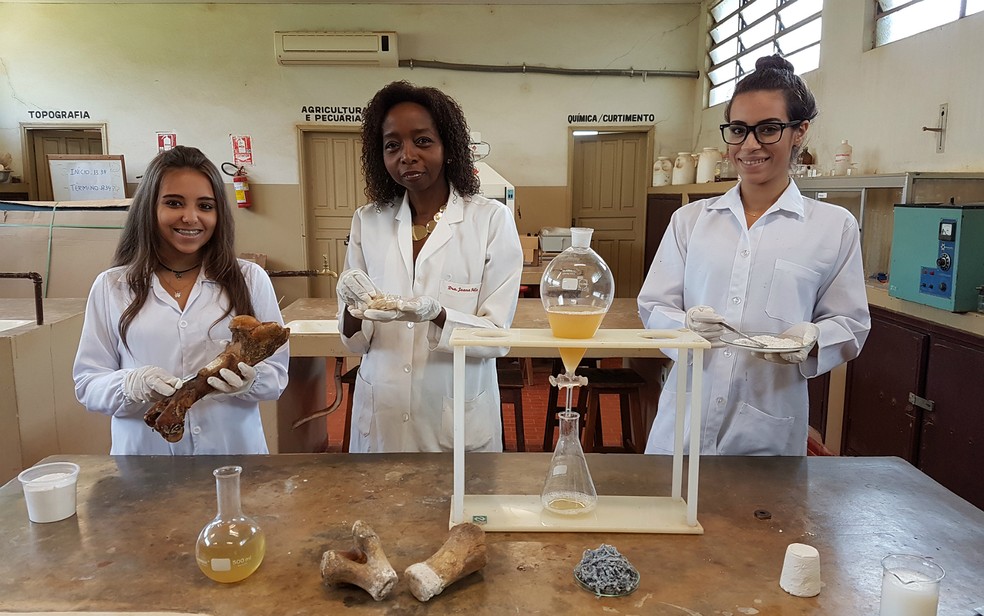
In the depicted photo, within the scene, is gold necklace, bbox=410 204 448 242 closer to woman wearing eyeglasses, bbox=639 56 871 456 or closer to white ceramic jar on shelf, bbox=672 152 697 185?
woman wearing eyeglasses, bbox=639 56 871 456

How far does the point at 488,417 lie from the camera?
6.34ft

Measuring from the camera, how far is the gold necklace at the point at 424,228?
1950mm

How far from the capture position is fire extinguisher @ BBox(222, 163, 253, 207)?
671 centimetres

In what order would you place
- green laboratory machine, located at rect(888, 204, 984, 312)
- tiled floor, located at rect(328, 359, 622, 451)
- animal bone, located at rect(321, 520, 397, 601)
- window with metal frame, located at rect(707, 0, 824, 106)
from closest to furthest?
animal bone, located at rect(321, 520, 397, 601)
green laboratory machine, located at rect(888, 204, 984, 312)
tiled floor, located at rect(328, 359, 622, 451)
window with metal frame, located at rect(707, 0, 824, 106)

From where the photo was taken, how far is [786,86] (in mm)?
1692

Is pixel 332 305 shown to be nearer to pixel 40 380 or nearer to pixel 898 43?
pixel 40 380

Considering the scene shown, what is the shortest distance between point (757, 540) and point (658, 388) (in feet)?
7.26

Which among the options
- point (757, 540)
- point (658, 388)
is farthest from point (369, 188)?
point (658, 388)

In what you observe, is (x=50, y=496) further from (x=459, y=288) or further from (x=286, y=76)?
(x=286, y=76)

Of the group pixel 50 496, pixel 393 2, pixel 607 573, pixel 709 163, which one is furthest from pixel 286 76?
pixel 607 573

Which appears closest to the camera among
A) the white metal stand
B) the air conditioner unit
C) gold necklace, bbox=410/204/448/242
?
the white metal stand

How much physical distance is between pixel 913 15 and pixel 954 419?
229cm

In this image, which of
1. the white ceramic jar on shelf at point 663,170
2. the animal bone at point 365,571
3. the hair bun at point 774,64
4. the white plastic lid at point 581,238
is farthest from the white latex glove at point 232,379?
the white ceramic jar on shelf at point 663,170

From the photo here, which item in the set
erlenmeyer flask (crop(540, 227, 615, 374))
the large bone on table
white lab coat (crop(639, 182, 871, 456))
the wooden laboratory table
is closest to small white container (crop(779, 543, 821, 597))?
the wooden laboratory table
